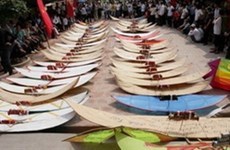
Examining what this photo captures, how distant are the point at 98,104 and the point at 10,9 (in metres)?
3.82

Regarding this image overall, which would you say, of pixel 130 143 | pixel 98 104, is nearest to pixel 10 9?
pixel 98 104

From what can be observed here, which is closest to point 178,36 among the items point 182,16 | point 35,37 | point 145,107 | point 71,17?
point 182,16

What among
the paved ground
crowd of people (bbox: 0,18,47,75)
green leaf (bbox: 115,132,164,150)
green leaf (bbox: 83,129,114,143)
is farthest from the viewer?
crowd of people (bbox: 0,18,47,75)

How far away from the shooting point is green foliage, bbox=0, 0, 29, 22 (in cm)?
941

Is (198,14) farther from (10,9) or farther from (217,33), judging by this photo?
(10,9)

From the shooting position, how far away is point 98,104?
7.02 metres

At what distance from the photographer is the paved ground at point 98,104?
5.32m

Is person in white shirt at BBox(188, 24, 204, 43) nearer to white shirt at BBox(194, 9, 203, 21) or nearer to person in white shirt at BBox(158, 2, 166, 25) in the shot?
white shirt at BBox(194, 9, 203, 21)

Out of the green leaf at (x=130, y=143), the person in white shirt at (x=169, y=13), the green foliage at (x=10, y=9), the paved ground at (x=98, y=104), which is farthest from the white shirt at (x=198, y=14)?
the green leaf at (x=130, y=143)

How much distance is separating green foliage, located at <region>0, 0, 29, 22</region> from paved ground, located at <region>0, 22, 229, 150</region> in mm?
2233

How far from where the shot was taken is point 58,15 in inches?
729

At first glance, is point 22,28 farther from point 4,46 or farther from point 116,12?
point 116,12

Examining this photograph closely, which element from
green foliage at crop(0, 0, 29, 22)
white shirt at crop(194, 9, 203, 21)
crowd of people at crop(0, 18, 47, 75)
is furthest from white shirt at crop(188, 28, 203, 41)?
green foliage at crop(0, 0, 29, 22)

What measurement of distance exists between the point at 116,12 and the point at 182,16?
891 cm
